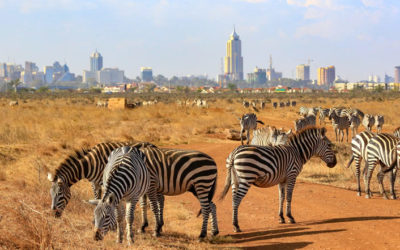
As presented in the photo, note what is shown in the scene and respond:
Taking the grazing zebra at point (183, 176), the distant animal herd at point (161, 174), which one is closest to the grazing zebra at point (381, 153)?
the distant animal herd at point (161, 174)

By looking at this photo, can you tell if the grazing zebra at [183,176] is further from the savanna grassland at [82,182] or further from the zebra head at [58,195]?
the zebra head at [58,195]

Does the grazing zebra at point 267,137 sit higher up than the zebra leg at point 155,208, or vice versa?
the grazing zebra at point 267,137

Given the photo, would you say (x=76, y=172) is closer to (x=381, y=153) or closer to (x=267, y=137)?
(x=381, y=153)

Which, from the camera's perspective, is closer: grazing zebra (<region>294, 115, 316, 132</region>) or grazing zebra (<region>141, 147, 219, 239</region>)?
grazing zebra (<region>141, 147, 219, 239</region>)

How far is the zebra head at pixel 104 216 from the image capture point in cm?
714

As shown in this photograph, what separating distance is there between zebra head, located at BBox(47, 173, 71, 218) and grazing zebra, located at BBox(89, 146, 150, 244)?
116 centimetres

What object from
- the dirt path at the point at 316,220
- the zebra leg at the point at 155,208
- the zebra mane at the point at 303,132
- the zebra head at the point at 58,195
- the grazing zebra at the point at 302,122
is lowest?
the dirt path at the point at 316,220

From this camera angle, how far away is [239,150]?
1056 cm

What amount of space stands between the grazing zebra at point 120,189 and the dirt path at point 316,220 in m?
2.06

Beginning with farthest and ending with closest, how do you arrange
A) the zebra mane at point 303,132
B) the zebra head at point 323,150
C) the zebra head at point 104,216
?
the zebra head at point 323,150 < the zebra mane at point 303,132 < the zebra head at point 104,216

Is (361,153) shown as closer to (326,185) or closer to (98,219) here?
(326,185)

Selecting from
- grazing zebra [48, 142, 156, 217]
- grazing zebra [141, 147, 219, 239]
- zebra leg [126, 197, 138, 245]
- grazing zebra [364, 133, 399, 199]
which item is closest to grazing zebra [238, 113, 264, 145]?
grazing zebra [364, 133, 399, 199]

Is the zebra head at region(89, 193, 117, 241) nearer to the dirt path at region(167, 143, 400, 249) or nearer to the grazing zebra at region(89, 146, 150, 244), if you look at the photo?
the grazing zebra at region(89, 146, 150, 244)

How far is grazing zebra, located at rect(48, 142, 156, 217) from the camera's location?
29.7 ft
